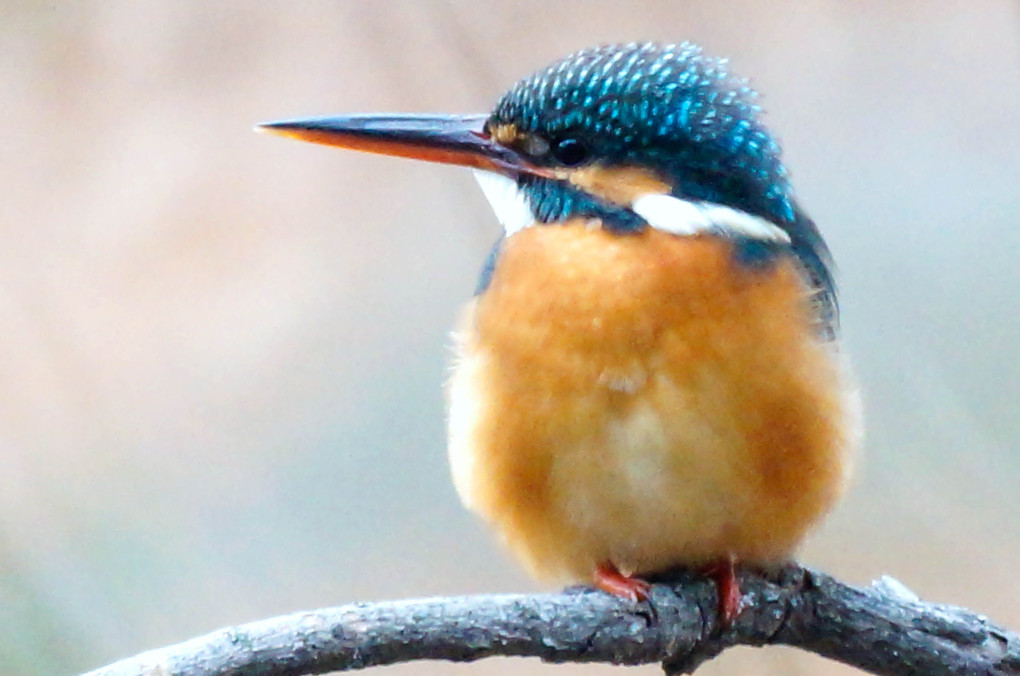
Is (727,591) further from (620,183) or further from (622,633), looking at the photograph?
(620,183)

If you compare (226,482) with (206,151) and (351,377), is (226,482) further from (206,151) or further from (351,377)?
(206,151)

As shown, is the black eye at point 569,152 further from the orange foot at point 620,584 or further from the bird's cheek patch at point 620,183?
the orange foot at point 620,584

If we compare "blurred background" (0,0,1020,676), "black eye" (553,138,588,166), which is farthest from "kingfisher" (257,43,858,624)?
"blurred background" (0,0,1020,676)

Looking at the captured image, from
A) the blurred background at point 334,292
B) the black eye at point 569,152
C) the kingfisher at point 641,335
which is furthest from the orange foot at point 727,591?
the blurred background at point 334,292

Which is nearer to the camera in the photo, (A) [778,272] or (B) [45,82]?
(A) [778,272]

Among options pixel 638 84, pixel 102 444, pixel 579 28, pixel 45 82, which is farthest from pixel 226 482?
pixel 638 84

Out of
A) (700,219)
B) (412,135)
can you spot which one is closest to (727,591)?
(700,219)
